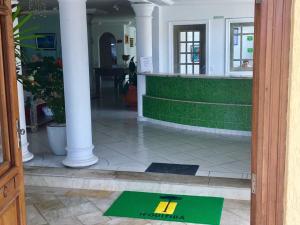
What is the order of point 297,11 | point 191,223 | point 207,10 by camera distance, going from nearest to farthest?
point 297,11, point 191,223, point 207,10

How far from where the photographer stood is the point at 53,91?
544 centimetres

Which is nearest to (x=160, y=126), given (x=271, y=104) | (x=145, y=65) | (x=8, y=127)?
(x=145, y=65)

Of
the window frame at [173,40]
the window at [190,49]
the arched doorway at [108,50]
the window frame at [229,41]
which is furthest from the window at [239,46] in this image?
the arched doorway at [108,50]

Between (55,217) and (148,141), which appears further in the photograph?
(148,141)

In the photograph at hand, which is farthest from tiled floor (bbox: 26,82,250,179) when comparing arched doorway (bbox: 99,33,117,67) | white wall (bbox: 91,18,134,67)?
arched doorway (bbox: 99,33,117,67)

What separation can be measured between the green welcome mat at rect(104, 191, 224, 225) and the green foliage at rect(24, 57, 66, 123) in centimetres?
172

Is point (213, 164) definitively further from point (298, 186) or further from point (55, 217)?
point (298, 186)

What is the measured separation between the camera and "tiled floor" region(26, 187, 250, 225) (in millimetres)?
3852

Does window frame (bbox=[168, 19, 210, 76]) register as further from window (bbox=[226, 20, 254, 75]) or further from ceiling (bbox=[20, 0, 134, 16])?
ceiling (bbox=[20, 0, 134, 16])

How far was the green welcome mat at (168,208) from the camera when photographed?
3.92 metres

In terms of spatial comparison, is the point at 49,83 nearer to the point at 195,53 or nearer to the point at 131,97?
the point at 131,97

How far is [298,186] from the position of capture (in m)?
1.35

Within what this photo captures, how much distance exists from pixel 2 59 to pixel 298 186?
5.64 ft

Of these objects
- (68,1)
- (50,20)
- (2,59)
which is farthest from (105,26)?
(2,59)
